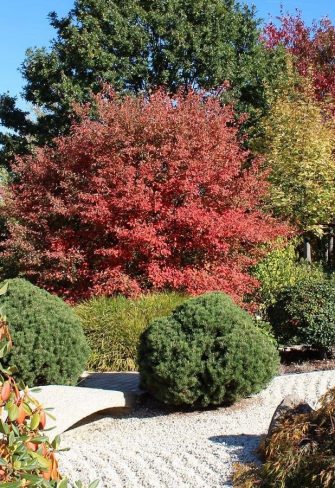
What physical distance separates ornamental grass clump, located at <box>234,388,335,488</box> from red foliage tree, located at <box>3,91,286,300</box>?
5.48m

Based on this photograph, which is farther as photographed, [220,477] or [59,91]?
[59,91]

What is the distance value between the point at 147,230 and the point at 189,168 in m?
1.24

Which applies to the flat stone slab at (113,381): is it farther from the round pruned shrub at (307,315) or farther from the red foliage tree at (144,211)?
the round pruned shrub at (307,315)

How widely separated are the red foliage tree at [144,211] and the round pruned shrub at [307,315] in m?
0.92

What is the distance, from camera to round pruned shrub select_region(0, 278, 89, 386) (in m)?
6.64

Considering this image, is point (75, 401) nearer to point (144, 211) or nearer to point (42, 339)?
point (42, 339)

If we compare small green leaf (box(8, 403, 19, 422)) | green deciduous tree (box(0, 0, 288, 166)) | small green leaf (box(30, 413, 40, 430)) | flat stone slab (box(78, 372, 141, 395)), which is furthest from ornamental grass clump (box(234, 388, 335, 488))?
green deciduous tree (box(0, 0, 288, 166))

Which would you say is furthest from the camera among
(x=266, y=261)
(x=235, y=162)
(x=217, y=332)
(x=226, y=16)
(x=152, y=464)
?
(x=226, y=16)

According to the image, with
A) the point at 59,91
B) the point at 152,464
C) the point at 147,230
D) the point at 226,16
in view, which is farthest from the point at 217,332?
the point at 226,16

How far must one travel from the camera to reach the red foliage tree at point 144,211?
32.1 ft

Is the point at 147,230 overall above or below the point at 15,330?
above

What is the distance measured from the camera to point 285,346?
966 cm

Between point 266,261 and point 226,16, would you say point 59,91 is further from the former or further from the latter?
point 266,261

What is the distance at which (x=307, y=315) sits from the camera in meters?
9.26
